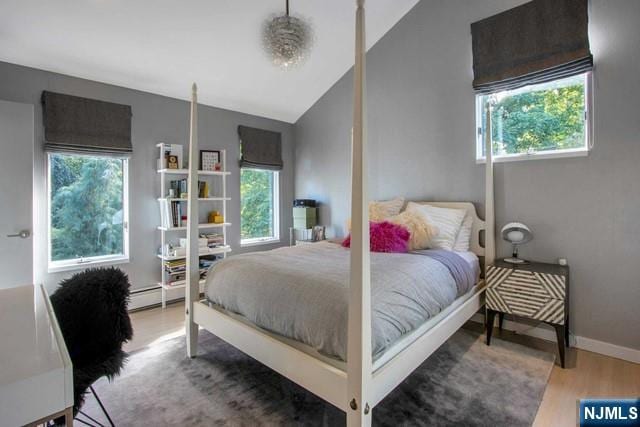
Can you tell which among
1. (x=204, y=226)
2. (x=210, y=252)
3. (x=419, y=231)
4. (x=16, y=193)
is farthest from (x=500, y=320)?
(x=16, y=193)

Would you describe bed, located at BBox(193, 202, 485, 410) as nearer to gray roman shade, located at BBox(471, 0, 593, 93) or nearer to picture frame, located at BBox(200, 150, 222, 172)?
gray roman shade, located at BBox(471, 0, 593, 93)

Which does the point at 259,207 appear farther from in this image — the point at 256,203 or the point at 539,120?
the point at 539,120

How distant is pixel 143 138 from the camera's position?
3416mm

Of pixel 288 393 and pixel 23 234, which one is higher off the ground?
pixel 23 234

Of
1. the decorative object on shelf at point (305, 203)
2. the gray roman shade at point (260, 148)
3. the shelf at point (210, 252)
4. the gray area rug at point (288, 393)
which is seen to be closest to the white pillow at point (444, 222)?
the gray area rug at point (288, 393)

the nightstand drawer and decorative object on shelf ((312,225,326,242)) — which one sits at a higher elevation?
decorative object on shelf ((312,225,326,242))

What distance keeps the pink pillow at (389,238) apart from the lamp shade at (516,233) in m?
0.80

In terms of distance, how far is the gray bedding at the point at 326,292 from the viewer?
145 centimetres

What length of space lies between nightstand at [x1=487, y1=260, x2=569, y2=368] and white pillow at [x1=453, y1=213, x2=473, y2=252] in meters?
0.35

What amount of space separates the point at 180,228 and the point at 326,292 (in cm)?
247

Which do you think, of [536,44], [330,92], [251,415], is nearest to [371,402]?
[251,415]

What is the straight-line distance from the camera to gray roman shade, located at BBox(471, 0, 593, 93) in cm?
238

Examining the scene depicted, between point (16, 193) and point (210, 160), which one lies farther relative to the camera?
point (210, 160)

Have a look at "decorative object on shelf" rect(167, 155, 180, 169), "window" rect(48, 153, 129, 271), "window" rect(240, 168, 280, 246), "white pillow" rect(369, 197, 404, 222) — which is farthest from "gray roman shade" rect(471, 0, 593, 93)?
"window" rect(48, 153, 129, 271)
